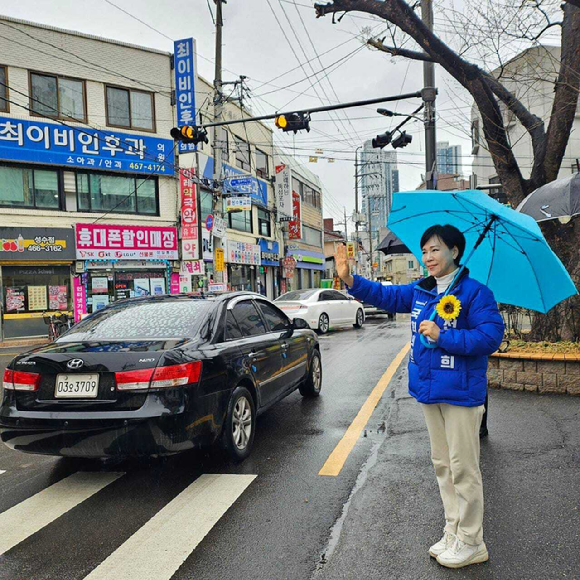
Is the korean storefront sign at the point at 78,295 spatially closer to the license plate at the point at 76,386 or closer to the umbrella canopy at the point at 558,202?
the license plate at the point at 76,386

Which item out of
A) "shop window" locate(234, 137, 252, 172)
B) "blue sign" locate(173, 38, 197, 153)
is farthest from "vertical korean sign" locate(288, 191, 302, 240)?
"blue sign" locate(173, 38, 197, 153)

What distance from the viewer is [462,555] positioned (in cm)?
277

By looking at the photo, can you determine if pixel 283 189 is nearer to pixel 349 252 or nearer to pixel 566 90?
pixel 349 252

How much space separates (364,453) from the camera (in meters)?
4.68

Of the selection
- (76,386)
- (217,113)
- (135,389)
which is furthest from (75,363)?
(217,113)

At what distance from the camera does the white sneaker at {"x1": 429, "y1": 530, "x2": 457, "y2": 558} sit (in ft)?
9.39

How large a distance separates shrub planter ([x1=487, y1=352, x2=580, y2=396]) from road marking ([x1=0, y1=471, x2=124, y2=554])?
5148mm

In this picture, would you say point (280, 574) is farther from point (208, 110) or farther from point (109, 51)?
point (208, 110)

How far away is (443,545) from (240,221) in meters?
25.8

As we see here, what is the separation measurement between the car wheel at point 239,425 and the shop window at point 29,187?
16448 mm

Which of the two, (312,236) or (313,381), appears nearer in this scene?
(313,381)

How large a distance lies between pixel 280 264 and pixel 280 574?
30.8 meters

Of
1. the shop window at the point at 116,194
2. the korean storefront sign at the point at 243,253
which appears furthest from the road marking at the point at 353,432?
the korean storefront sign at the point at 243,253

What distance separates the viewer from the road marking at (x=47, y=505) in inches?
132
